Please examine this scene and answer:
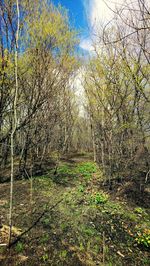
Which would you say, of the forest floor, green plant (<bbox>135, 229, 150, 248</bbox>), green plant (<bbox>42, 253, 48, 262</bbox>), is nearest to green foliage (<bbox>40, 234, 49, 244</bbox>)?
the forest floor

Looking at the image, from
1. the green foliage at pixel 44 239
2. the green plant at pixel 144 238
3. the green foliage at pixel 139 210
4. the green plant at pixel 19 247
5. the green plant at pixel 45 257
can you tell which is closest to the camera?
the green plant at pixel 45 257

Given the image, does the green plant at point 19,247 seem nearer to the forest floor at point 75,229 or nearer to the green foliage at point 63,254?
the forest floor at point 75,229

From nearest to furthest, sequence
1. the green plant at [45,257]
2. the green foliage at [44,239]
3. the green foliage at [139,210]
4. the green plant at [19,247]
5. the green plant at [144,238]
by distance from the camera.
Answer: the green plant at [45,257] < the green plant at [19,247] < the green foliage at [44,239] < the green plant at [144,238] < the green foliage at [139,210]

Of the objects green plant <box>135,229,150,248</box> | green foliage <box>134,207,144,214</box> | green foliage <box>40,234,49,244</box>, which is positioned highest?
green foliage <box>40,234,49,244</box>

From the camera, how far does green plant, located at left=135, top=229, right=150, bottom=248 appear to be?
3.95m

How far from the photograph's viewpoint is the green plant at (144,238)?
13.0ft

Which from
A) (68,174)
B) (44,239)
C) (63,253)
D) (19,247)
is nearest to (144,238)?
(63,253)

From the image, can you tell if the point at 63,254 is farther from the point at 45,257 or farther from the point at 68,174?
the point at 68,174

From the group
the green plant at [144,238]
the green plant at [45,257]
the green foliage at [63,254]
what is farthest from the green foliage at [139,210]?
the green plant at [45,257]

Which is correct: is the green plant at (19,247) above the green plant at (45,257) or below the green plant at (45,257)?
above

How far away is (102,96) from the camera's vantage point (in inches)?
301

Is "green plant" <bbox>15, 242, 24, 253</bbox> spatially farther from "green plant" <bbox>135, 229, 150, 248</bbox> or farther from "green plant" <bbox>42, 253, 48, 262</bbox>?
"green plant" <bbox>135, 229, 150, 248</bbox>

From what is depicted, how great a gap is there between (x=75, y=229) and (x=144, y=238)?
153 centimetres

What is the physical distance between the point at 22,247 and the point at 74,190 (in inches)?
149
